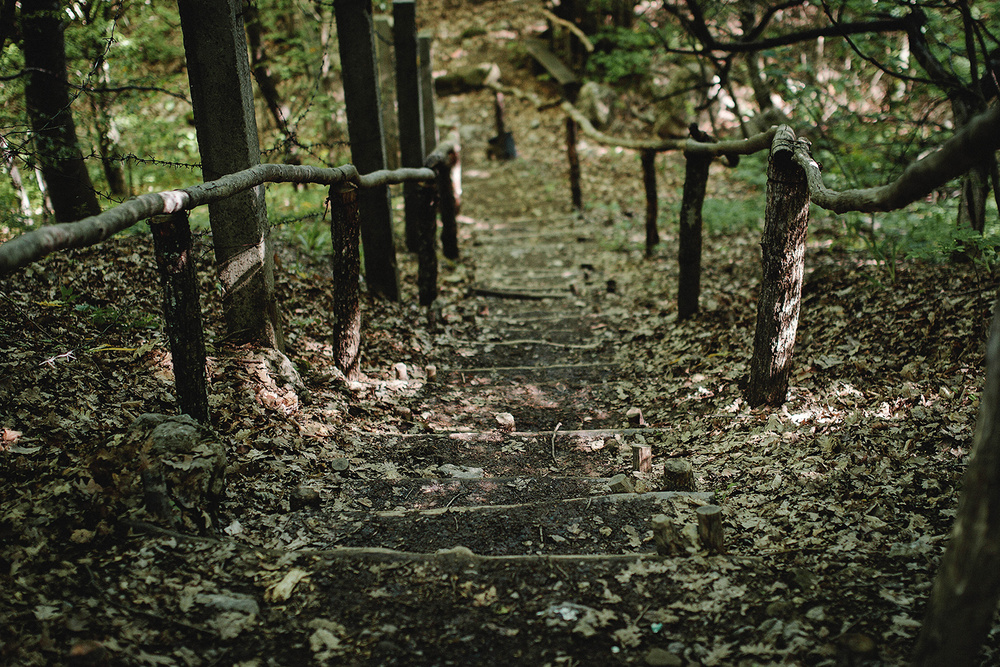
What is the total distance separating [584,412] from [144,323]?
2995 millimetres

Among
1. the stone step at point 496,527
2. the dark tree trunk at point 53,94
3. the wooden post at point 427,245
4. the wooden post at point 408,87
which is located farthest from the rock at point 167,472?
the wooden post at point 408,87

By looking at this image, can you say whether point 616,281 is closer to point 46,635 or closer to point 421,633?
point 421,633

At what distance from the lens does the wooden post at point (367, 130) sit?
18.7 feet

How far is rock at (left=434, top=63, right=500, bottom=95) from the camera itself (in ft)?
51.3

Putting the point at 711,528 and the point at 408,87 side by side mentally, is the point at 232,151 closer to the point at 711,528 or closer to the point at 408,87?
the point at 711,528

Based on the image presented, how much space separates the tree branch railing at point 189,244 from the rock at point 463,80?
10974mm

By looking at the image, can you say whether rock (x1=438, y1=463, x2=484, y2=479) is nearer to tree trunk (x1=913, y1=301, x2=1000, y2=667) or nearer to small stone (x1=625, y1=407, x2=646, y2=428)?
small stone (x1=625, y1=407, x2=646, y2=428)

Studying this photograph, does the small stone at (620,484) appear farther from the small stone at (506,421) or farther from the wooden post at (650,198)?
the wooden post at (650,198)

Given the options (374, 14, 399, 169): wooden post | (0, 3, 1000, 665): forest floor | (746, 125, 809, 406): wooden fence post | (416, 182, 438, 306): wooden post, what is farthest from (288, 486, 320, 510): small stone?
(374, 14, 399, 169): wooden post

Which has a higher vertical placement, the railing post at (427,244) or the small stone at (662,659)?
the railing post at (427,244)

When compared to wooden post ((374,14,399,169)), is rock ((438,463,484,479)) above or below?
below

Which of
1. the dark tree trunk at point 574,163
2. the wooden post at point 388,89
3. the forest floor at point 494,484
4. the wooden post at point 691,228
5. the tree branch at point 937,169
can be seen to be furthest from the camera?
the dark tree trunk at point 574,163

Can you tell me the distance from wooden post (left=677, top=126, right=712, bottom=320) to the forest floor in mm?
209

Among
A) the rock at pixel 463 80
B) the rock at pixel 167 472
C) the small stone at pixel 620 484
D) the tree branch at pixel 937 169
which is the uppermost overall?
the rock at pixel 463 80
